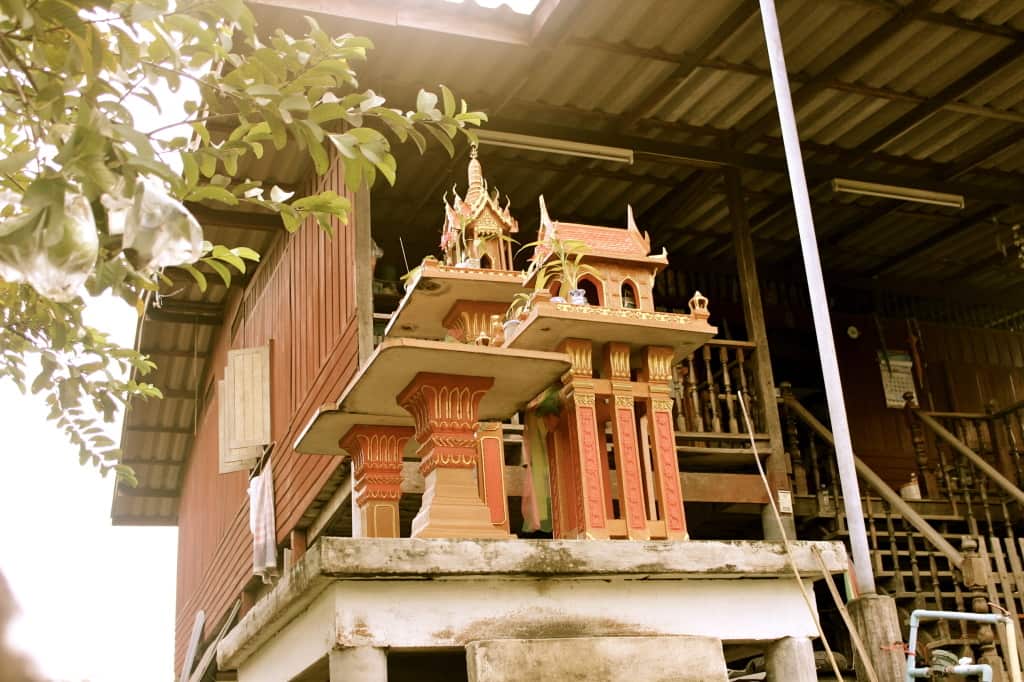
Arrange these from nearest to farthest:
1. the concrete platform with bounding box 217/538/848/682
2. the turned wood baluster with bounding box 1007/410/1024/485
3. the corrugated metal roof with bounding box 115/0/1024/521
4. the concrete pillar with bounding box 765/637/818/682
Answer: the concrete platform with bounding box 217/538/848/682
the concrete pillar with bounding box 765/637/818/682
the corrugated metal roof with bounding box 115/0/1024/521
the turned wood baluster with bounding box 1007/410/1024/485

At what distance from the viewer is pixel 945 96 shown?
9680mm

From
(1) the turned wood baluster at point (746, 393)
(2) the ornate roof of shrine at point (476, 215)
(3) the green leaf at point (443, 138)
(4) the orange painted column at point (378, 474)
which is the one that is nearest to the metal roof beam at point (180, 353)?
(1) the turned wood baluster at point (746, 393)

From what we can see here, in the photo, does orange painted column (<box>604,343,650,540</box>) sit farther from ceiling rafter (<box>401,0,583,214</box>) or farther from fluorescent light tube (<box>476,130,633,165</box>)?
fluorescent light tube (<box>476,130,633,165</box>)

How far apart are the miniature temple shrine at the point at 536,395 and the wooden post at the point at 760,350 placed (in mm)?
4304

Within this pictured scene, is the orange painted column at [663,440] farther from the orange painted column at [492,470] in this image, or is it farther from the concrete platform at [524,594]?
the orange painted column at [492,470]

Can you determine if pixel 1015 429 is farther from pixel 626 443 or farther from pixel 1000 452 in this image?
pixel 626 443

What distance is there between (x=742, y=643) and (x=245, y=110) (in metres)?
2.63

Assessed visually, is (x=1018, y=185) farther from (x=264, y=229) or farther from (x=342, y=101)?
(x=342, y=101)

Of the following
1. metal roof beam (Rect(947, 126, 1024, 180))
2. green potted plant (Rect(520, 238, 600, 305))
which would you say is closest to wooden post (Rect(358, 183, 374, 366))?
green potted plant (Rect(520, 238, 600, 305))

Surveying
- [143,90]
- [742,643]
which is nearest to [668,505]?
[742,643]

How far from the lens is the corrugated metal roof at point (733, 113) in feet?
28.6

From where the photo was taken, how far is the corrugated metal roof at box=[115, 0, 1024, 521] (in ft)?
28.6

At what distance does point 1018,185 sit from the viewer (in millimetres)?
11469

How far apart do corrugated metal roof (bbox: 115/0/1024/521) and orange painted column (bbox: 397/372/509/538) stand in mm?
4511
